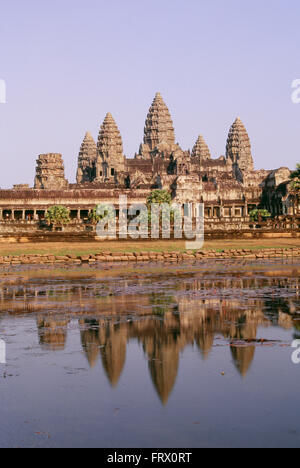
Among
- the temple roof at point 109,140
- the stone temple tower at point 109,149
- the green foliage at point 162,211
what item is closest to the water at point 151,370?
the green foliage at point 162,211

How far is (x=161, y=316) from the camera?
23875 mm

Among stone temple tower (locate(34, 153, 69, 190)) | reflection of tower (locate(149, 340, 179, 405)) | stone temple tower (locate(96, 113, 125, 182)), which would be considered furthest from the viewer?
stone temple tower (locate(96, 113, 125, 182))

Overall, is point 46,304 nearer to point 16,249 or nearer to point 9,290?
point 9,290

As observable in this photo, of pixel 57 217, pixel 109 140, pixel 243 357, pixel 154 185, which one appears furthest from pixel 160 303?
pixel 109 140

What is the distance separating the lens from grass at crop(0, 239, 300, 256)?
60.8 metres

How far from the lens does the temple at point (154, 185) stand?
147 meters

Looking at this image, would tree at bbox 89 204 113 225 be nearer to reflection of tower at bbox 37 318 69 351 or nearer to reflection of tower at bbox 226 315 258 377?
reflection of tower at bbox 37 318 69 351

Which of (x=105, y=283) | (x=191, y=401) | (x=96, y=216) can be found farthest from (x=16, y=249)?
(x=96, y=216)

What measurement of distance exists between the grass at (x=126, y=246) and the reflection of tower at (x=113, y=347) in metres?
36.3

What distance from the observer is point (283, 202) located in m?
148

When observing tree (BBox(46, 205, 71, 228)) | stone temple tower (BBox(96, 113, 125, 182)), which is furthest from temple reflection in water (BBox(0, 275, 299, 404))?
stone temple tower (BBox(96, 113, 125, 182))

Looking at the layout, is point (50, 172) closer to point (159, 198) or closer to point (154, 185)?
point (154, 185)

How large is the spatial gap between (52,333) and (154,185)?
141284mm

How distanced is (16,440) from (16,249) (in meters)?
51.4
